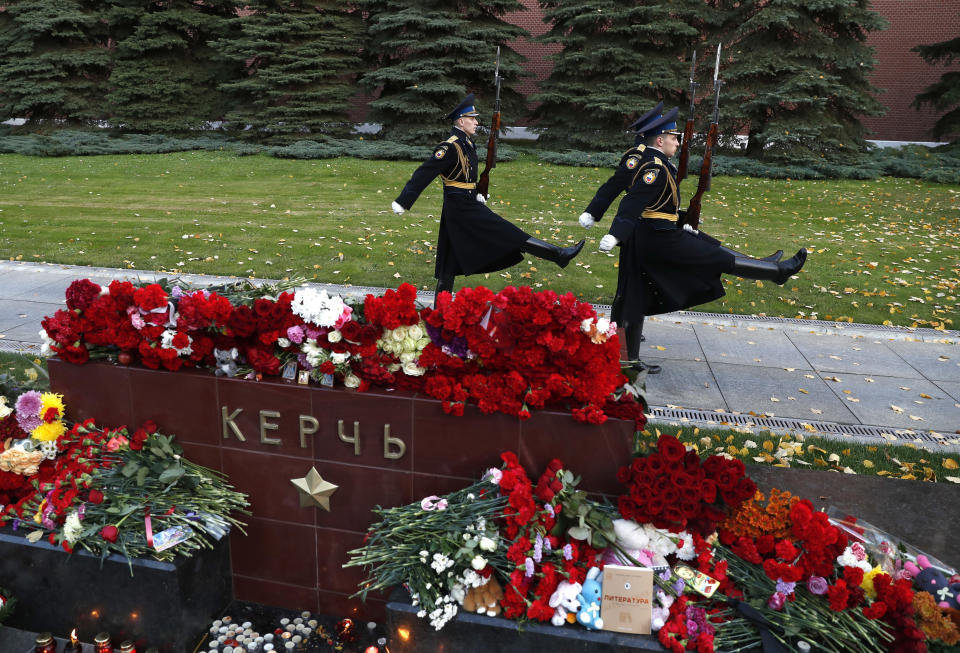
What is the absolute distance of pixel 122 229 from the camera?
443 inches

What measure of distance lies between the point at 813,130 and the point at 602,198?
13682 mm

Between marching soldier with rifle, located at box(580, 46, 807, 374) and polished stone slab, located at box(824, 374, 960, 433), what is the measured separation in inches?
44.4

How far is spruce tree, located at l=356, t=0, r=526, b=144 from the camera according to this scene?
19.1 metres

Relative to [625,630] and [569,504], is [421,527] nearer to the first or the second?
[569,504]

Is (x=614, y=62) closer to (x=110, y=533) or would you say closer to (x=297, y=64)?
(x=297, y=64)

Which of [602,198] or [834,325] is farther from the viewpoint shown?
[834,325]

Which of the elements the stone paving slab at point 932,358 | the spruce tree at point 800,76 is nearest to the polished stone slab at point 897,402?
the stone paving slab at point 932,358

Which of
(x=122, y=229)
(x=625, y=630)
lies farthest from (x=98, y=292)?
(x=122, y=229)

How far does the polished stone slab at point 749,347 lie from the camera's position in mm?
6551

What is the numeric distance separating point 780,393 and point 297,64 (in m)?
18.1

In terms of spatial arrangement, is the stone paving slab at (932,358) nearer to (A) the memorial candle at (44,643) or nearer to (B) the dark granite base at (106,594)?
(B) the dark granite base at (106,594)

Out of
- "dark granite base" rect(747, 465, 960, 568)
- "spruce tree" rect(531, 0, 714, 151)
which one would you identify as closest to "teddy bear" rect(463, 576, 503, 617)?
Result: "dark granite base" rect(747, 465, 960, 568)

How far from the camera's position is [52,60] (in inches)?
855

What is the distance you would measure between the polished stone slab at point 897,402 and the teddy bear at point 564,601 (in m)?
3.64
